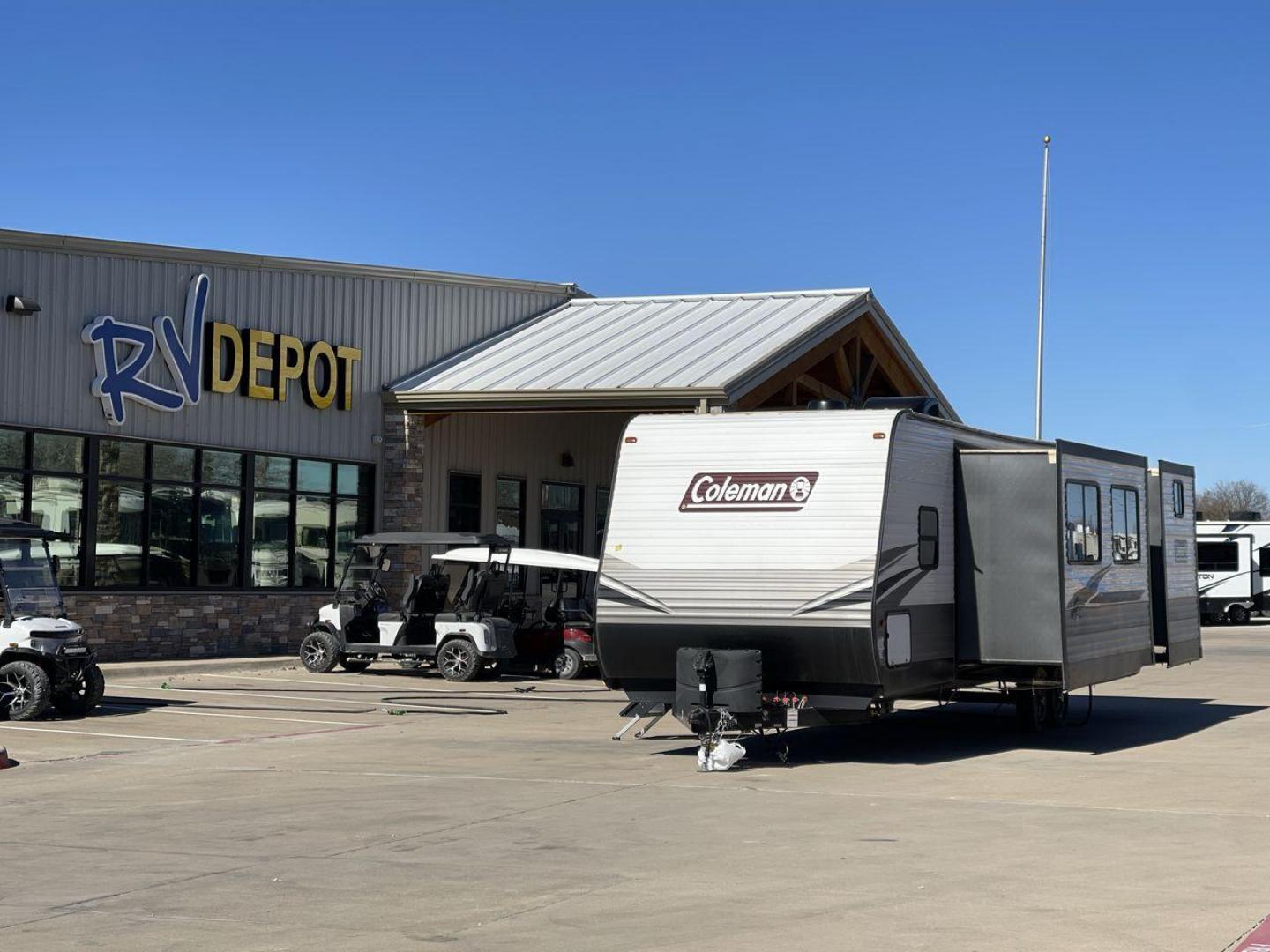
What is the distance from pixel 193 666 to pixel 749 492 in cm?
1306

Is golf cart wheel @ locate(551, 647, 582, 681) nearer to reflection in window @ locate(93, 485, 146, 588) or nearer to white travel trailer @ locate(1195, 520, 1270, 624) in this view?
reflection in window @ locate(93, 485, 146, 588)

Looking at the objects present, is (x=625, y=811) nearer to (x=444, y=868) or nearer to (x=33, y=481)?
(x=444, y=868)

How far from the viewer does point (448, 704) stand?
2070 centimetres

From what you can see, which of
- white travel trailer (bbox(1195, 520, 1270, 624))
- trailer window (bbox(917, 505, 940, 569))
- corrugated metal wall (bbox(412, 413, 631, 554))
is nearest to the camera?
trailer window (bbox(917, 505, 940, 569))

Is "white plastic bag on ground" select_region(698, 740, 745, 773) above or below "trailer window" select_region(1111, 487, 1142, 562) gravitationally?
below

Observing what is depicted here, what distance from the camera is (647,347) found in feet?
95.7

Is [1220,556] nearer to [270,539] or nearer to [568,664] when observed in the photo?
[568,664]

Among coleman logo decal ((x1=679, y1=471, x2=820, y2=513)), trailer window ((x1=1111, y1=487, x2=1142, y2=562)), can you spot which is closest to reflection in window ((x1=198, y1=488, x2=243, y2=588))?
coleman logo decal ((x1=679, y1=471, x2=820, y2=513))

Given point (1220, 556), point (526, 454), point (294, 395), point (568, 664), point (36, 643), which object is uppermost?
point (294, 395)

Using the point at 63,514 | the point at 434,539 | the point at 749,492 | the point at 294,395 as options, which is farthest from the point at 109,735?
the point at 294,395

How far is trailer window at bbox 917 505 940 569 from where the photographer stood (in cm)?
A: 1504

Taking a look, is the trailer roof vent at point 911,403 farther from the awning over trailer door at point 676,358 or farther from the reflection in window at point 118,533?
the reflection in window at point 118,533

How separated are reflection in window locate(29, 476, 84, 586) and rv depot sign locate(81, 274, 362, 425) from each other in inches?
49.0

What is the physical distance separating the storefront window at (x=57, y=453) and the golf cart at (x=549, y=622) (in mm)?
5516
